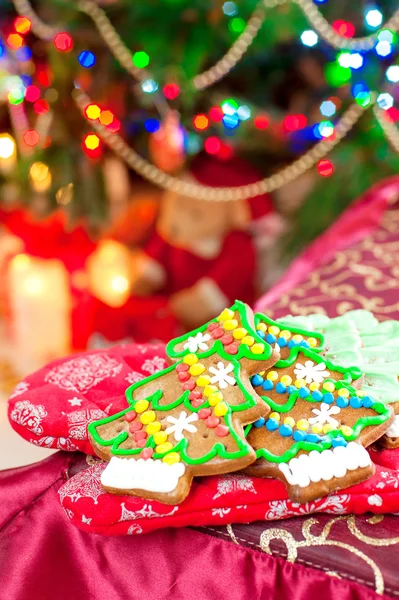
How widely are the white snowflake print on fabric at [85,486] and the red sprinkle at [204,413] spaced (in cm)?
13

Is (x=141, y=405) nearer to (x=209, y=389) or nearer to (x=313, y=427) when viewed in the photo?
(x=209, y=389)

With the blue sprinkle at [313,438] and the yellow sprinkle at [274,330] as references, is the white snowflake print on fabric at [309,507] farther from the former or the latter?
the yellow sprinkle at [274,330]

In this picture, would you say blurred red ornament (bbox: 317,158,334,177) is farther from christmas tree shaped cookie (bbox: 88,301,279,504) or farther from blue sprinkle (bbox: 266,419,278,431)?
blue sprinkle (bbox: 266,419,278,431)

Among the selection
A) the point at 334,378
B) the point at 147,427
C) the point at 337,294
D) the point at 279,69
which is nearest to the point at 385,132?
the point at 279,69

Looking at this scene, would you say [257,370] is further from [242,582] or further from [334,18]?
[334,18]

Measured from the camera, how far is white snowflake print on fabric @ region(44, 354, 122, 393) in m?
0.84

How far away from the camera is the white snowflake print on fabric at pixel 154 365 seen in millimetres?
894

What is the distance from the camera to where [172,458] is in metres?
0.65

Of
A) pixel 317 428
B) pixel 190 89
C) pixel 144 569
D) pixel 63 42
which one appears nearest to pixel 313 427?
pixel 317 428

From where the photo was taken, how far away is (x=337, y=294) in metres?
1.18

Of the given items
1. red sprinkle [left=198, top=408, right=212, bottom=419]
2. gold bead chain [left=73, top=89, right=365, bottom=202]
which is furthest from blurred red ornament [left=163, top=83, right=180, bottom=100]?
red sprinkle [left=198, top=408, right=212, bottom=419]

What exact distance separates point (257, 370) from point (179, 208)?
1407 mm

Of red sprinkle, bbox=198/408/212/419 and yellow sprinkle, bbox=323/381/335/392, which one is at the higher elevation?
red sprinkle, bbox=198/408/212/419

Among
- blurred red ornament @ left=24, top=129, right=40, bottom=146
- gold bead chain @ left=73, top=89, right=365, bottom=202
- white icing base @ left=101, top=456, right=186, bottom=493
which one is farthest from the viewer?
blurred red ornament @ left=24, top=129, right=40, bottom=146
